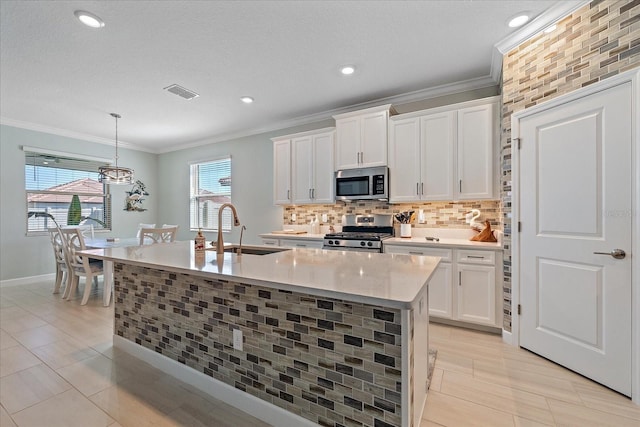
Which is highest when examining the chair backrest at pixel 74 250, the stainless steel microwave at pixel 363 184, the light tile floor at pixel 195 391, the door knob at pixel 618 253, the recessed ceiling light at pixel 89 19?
the recessed ceiling light at pixel 89 19

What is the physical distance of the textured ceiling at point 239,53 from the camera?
215cm

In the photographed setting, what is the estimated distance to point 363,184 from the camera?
3596 mm

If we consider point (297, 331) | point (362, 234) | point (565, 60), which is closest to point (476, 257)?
point (362, 234)

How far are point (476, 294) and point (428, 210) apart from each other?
116cm

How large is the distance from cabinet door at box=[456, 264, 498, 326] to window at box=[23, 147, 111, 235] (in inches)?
253

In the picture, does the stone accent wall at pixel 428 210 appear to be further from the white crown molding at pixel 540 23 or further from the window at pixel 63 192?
the window at pixel 63 192

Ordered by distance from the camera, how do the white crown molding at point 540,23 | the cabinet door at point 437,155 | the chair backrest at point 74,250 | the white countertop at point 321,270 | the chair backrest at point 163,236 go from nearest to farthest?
1. the white countertop at point 321,270
2. the white crown molding at point 540,23
3. the cabinet door at point 437,155
4. the chair backrest at point 163,236
5. the chair backrest at point 74,250

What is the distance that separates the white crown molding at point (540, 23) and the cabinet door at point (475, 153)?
22.1 inches

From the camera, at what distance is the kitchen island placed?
121 cm

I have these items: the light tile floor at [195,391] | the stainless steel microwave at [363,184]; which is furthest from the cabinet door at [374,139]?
the light tile floor at [195,391]

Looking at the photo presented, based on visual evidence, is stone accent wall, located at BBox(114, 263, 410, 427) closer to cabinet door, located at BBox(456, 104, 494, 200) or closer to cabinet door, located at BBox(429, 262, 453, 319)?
cabinet door, located at BBox(429, 262, 453, 319)

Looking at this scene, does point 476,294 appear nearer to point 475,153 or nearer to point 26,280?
point 475,153

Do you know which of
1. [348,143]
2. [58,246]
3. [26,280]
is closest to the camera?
[348,143]

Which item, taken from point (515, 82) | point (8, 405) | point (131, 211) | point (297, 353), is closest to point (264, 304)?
point (297, 353)
